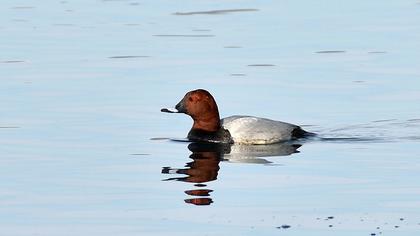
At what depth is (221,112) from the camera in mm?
15328

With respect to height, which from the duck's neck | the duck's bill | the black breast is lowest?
the black breast

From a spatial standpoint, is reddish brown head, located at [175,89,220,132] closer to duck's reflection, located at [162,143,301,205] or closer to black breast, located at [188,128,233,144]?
black breast, located at [188,128,233,144]

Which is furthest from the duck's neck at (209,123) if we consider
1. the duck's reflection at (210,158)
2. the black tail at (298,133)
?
the black tail at (298,133)

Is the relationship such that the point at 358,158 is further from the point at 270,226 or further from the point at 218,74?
the point at 218,74

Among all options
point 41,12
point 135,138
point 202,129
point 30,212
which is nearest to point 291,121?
point 202,129

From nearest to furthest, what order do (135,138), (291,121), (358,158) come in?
(358,158) < (135,138) < (291,121)

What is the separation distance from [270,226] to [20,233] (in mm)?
1609

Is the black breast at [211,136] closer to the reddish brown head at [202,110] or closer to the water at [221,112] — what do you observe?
the reddish brown head at [202,110]

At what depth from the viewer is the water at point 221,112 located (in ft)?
31.2

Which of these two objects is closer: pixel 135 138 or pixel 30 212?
pixel 30 212

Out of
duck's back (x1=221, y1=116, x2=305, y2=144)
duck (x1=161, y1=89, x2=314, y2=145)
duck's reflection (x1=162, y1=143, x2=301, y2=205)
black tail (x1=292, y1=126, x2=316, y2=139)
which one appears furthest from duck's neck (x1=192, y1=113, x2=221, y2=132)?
black tail (x1=292, y1=126, x2=316, y2=139)

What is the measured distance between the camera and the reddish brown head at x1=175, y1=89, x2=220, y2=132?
A: 14.1 meters

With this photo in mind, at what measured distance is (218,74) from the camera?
1708 centimetres

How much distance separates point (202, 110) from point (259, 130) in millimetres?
768
